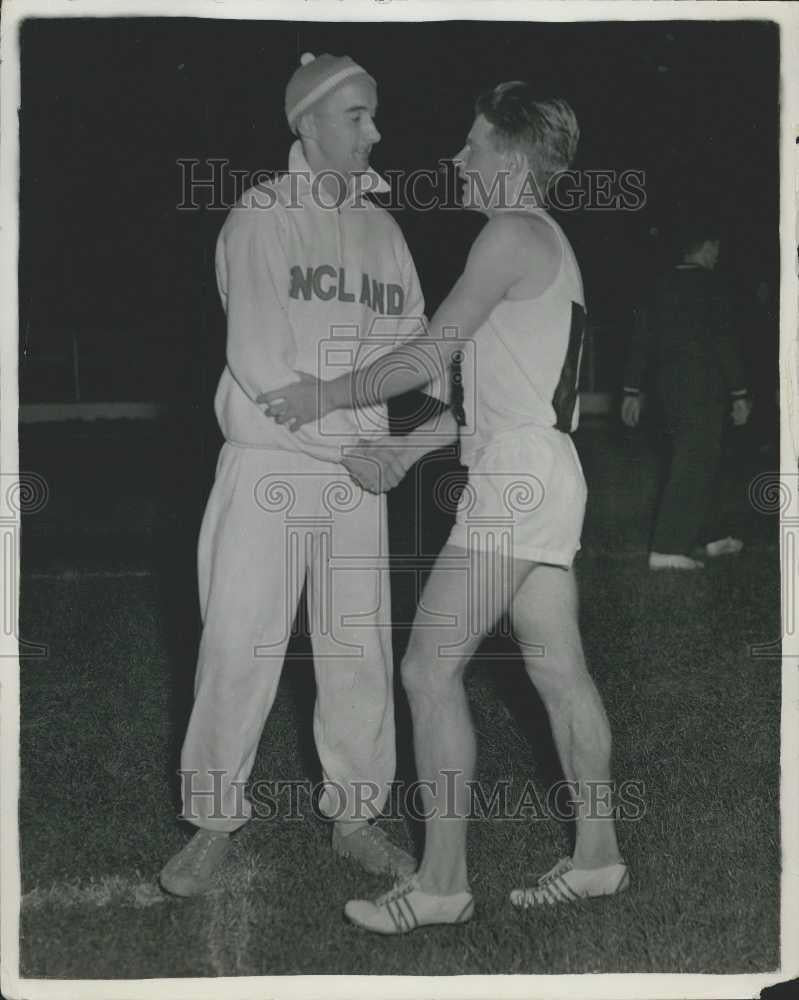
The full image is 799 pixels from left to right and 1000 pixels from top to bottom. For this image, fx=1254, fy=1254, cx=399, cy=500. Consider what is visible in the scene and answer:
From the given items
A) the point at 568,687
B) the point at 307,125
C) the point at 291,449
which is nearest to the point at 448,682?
the point at 568,687

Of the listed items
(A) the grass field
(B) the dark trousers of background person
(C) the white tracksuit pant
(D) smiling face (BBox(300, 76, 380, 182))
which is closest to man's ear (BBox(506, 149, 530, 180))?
(D) smiling face (BBox(300, 76, 380, 182))

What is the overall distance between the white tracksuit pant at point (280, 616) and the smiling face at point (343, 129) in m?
0.80

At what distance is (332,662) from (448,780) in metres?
0.57

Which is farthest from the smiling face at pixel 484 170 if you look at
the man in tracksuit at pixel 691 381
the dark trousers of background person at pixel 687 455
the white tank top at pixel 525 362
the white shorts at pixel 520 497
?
the dark trousers of background person at pixel 687 455

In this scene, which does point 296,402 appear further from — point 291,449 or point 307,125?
point 307,125

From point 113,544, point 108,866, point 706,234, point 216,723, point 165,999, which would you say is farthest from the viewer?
point 113,544

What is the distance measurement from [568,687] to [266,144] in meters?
4.49

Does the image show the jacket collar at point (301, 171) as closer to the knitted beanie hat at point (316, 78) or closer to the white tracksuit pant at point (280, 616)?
the knitted beanie hat at point (316, 78)

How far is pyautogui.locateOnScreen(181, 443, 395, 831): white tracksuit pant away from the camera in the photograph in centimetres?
337

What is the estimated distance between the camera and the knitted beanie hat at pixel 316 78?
327 centimetres

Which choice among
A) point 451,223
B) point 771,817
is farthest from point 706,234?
point 771,817

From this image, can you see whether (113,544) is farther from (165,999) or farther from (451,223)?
(165,999)

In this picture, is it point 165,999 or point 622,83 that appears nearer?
point 165,999

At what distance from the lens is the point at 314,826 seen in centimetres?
398
